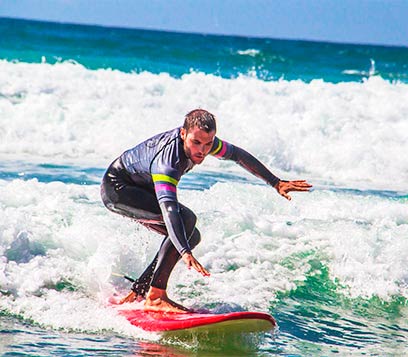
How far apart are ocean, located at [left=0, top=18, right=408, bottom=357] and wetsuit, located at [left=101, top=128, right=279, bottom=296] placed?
0.54 meters

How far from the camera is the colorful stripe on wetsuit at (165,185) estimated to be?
5133 mm

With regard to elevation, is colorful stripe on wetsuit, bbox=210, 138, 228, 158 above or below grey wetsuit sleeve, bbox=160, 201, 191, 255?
above

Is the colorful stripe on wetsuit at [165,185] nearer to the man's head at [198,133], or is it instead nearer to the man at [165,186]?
the man at [165,186]

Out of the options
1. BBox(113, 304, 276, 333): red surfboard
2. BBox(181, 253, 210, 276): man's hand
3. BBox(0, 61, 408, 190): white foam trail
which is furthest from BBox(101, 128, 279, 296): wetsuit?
BBox(0, 61, 408, 190): white foam trail

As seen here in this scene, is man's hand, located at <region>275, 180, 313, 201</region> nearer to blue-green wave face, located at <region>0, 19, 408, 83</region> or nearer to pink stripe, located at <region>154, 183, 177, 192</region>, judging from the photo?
pink stripe, located at <region>154, 183, 177, 192</region>

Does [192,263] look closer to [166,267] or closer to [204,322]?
[204,322]

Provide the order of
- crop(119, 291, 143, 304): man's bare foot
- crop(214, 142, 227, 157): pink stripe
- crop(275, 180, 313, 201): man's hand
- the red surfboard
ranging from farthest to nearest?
crop(119, 291, 143, 304): man's bare foot < crop(214, 142, 227, 157): pink stripe < crop(275, 180, 313, 201): man's hand < the red surfboard

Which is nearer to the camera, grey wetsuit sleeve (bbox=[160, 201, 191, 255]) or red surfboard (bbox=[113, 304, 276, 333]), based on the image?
grey wetsuit sleeve (bbox=[160, 201, 191, 255])

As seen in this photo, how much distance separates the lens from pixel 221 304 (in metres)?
6.18

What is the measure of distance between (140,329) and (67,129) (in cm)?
889

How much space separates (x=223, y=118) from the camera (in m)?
16.2

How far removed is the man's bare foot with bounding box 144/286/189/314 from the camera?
5598mm

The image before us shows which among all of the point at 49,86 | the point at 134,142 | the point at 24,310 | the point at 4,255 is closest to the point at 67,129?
the point at 134,142

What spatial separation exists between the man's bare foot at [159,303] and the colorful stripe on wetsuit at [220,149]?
3.32 ft
